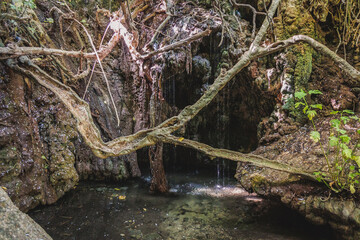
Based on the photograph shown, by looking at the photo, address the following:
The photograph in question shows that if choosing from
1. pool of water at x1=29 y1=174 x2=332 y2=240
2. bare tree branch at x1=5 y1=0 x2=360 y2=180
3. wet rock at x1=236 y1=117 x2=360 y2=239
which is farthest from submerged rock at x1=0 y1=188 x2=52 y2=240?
wet rock at x1=236 y1=117 x2=360 y2=239

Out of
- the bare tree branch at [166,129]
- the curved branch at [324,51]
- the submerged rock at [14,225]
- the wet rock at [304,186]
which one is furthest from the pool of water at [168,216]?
the curved branch at [324,51]

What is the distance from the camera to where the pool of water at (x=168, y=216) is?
3.49 metres

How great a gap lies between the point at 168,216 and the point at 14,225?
3.20 metres

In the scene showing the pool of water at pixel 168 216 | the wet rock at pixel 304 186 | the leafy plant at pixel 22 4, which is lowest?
the pool of water at pixel 168 216

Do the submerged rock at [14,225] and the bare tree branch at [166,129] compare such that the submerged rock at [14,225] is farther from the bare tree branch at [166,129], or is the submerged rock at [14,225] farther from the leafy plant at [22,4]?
the leafy plant at [22,4]

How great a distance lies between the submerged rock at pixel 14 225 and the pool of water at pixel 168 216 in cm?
212

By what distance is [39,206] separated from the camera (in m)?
4.07

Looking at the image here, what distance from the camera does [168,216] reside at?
423 cm

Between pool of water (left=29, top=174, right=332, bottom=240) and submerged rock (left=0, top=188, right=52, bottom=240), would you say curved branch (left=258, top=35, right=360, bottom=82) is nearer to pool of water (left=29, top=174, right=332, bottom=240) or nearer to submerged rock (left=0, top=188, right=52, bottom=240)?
pool of water (left=29, top=174, right=332, bottom=240)

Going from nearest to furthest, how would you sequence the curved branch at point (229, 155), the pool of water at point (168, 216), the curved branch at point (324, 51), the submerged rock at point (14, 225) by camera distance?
the submerged rock at point (14, 225)
the curved branch at point (324, 51)
the curved branch at point (229, 155)
the pool of water at point (168, 216)

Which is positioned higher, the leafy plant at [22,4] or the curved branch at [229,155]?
the leafy plant at [22,4]

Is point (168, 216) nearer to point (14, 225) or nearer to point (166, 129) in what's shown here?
point (166, 129)

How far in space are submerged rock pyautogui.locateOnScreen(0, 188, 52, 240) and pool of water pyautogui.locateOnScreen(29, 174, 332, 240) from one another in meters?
2.12

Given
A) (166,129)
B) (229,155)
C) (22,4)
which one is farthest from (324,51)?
(22,4)
